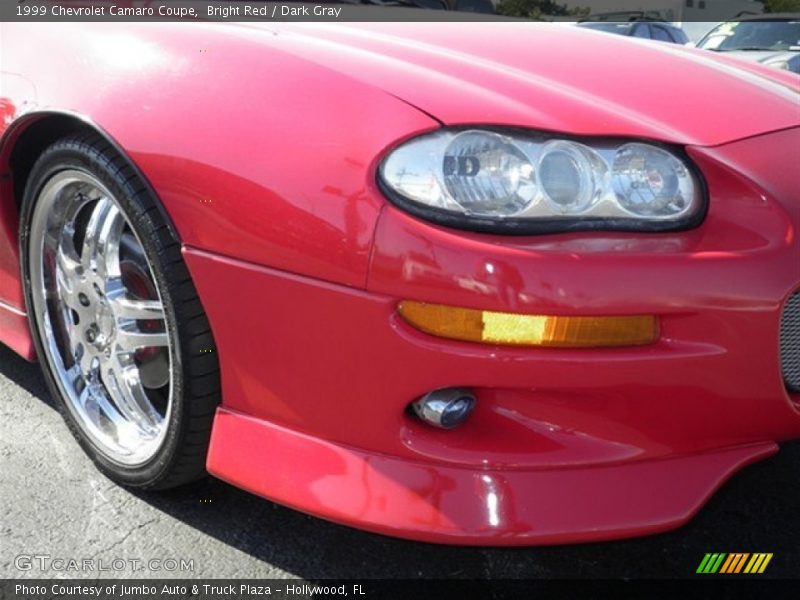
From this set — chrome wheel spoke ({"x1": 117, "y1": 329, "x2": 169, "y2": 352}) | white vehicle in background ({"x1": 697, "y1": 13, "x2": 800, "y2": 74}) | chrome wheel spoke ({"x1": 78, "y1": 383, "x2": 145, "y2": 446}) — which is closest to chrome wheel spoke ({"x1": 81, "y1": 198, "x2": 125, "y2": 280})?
chrome wheel spoke ({"x1": 117, "y1": 329, "x2": 169, "y2": 352})

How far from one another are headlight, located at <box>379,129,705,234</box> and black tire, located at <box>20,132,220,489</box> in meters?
0.52

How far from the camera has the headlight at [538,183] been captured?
148 cm

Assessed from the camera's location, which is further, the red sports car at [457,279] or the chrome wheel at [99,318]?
the chrome wheel at [99,318]

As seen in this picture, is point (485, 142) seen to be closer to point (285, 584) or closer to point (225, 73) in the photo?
point (225, 73)

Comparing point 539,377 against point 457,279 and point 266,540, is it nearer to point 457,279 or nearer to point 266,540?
point 457,279

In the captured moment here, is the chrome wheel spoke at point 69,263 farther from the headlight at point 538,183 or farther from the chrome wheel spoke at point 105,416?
the headlight at point 538,183

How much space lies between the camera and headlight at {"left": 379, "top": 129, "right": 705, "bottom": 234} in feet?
A: 4.85

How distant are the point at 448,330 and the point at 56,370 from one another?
4.18ft

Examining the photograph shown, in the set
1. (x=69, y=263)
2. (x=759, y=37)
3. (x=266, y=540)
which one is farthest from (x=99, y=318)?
(x=759, y=37)

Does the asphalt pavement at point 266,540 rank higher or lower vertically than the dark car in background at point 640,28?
higher

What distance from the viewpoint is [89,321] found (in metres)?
2.21

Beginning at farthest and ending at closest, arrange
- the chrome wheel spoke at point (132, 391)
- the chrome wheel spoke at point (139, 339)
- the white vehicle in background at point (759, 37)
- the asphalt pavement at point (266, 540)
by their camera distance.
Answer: the white vehicle in background at point (759, 37) → the chrome wheel spoke at point (132, 391) → the chrome wheel spoke at point (139, 339) → the asphalt pavement at point (266, 540)

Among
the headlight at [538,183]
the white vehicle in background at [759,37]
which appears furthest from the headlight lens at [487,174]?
the white vehicle in background at [759,37]

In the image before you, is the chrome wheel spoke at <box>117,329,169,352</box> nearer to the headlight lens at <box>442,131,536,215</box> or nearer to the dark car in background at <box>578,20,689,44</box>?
the headlight lens at <box>442,131,536,215</box>
